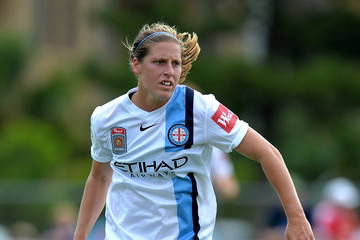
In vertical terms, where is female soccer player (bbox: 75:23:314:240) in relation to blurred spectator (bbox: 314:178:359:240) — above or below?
above

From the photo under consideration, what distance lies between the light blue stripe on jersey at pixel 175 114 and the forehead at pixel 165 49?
0.83 ft

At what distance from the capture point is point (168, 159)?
509cm

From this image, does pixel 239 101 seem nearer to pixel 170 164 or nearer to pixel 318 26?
pixel 318 26

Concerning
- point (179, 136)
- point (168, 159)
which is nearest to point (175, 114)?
point (179, 136)

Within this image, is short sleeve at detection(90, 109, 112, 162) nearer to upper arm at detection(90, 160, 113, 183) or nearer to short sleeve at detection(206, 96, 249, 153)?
upper arm at detection(90, 160, 113, 183)

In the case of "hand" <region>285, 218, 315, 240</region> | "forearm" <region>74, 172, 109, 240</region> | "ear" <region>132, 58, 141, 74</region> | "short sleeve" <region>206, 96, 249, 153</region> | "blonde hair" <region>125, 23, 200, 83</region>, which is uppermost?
"blonde hair" <region>125, 23, 200, 83</region>

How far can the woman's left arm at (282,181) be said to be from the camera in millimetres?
4855

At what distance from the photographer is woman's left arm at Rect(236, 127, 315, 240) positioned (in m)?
4.86

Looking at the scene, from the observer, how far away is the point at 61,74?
2242 cm

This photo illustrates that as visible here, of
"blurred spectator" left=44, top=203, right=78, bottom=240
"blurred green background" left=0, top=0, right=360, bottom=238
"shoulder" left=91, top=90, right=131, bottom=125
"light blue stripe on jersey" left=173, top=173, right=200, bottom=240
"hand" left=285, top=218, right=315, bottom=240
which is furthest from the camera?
"blurred green background" left=0, top=0, right=360, bottom=238

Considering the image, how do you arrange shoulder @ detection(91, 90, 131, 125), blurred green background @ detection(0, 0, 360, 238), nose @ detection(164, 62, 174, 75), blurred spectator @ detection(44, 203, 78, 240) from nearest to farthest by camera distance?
nose @ detection(164, 62, 174, 75) < shoulder @ detection(91, 90, 131, 125) < blurred spectator @ detection(44, 203, 78, 240) < blurred green background @ detection(0, 0, 360, 238)

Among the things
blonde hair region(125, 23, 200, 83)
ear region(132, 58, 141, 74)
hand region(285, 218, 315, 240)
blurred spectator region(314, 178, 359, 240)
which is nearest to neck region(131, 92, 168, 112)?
ear region(132, 58, 141, 74)

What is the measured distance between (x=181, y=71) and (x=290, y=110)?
17803 millimetres

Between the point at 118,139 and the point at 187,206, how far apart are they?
1.88 ft
